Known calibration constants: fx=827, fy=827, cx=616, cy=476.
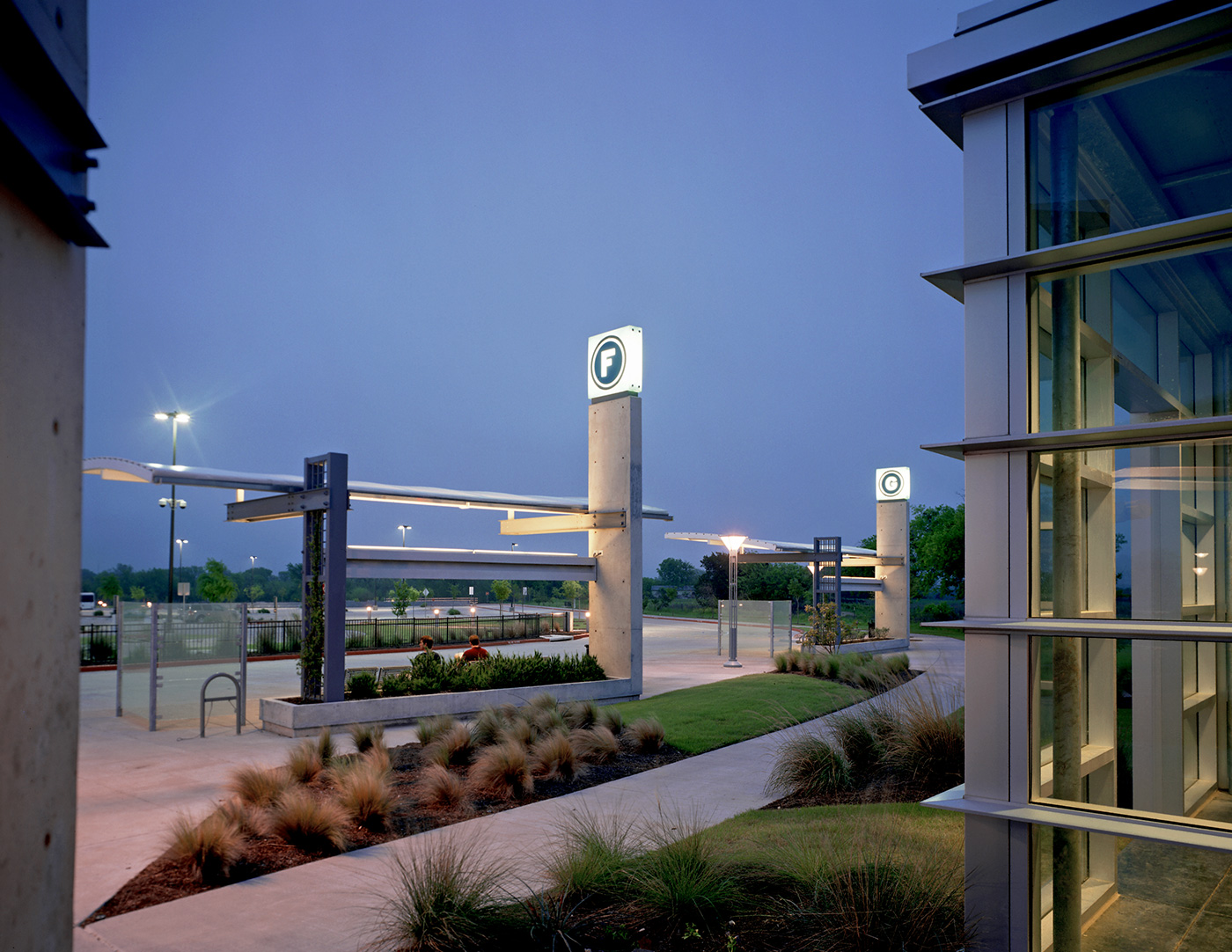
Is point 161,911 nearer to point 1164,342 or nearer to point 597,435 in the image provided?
point 1164,342

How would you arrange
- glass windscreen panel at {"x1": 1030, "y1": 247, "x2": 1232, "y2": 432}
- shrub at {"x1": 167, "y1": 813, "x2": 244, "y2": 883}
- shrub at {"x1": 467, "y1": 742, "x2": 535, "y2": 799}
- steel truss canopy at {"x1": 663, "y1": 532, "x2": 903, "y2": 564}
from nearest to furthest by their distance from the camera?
glass windscreen panel at {"x1": 1030, "y1": 247, "x2": 1232, "y2": 432} → shrub at {"x1": 167, "y1": 813, "x2": 244, "y2": 883} → shrub at {"x1": 467, "y1": 742, "x2": 535, "y2": 799} → steel truss canopy at {"x1": 663, "y1": 532, "x2": 903, "y2": 564}

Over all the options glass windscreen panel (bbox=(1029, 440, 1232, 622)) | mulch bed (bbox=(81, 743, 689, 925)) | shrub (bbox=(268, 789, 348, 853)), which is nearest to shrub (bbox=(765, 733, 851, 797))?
mulch bed (bbox=(81, 743, 689, 925))

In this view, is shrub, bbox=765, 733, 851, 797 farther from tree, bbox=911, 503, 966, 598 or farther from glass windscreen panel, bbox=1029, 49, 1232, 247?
tree, bbox=911, 503, 966, 598

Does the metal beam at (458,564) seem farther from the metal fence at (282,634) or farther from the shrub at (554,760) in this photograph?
the shrub at (554,760)

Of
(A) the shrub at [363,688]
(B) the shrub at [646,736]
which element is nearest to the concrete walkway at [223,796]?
(B) the shrub at [646,736]

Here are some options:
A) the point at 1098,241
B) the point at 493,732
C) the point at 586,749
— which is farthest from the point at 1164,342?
the point at 493,732

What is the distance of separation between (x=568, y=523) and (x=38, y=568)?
17305mm

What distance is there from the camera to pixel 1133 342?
423 centimetres

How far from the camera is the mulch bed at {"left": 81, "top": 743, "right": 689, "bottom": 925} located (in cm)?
638

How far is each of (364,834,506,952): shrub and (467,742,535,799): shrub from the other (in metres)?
3.42

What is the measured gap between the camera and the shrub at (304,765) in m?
9.45

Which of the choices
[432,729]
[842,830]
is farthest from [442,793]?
[842,830]

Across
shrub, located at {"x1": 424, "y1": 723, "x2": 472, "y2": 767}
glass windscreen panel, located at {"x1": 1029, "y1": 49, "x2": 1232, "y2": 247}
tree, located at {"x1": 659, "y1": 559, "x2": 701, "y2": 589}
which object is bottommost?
tree, located at {"x1": 659, "y1": 559, "x2": 701, "y2": 589}

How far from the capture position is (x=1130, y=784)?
4.04 metres
